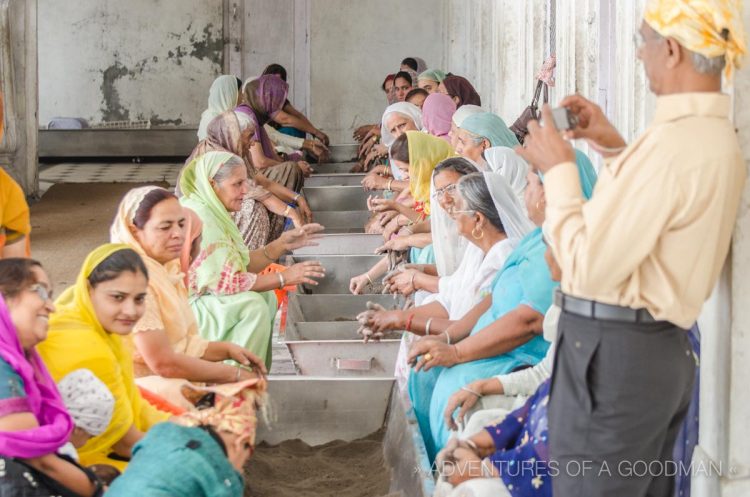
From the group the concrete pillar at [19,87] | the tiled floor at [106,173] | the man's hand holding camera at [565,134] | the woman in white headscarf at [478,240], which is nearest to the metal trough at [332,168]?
the tiled floor at [106,173]

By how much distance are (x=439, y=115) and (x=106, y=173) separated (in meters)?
6.23

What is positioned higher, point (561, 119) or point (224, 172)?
point (561, 119)

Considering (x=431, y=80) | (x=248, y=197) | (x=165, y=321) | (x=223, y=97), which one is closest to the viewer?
(x=165, y=321)

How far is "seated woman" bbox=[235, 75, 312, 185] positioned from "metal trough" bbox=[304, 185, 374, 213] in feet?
0.73

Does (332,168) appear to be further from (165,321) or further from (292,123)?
(165,321)

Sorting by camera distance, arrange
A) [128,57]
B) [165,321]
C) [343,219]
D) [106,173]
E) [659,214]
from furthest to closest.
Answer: [128,57] → [106,173] → [343,219] → [165,321] → [659,214]

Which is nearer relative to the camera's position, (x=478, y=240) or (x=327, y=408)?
(x=478, y=240)

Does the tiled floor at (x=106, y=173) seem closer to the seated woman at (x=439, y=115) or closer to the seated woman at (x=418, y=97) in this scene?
the seated woman at (x=418, y=97)

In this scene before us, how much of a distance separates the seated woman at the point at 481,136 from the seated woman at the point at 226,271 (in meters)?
1.03

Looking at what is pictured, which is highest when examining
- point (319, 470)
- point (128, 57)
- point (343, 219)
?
point (128, 57)

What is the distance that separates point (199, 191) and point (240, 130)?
173cm

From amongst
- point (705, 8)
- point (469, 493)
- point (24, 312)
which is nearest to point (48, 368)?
point (24, 312)

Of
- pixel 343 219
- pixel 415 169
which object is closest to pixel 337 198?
pixel 343 219

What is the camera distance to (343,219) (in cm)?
877
